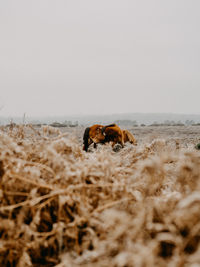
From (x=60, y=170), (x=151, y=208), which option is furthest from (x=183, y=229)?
(x=60, y=170)

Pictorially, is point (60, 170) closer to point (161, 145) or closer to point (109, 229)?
point (109, 229)

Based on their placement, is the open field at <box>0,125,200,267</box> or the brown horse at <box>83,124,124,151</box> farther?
the brown horse at <box>83,124,124,151</box>

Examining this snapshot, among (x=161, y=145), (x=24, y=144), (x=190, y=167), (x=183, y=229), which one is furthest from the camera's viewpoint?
(x=161, y=145)

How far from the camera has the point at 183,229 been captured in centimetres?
80

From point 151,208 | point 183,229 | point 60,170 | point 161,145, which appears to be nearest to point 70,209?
point 60,170

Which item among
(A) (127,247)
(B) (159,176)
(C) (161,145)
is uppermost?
(C) (161,145)

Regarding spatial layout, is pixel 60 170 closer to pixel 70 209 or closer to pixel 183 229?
pixel 70 209

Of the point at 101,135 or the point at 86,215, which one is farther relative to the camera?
the point at 101,135

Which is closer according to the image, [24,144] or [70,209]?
[70,209]

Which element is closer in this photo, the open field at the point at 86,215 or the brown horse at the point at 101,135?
the open field at the point at 86,215

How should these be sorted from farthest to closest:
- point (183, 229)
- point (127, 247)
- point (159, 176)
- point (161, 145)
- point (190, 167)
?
point (161, 145) < point (159, 176) < point (190, 167) < point (183, 229) < point (127, 247)

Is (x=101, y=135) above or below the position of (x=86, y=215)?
below

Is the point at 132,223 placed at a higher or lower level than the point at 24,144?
lower

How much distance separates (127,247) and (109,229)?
0.12m
